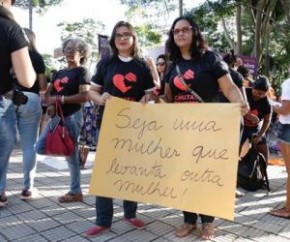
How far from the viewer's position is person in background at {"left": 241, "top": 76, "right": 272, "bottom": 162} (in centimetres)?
465

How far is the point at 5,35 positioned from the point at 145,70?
1.17 metres

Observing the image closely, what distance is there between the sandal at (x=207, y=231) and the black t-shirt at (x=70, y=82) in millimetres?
1710

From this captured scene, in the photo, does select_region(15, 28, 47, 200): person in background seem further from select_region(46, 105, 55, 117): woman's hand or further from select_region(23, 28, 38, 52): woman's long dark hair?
select_region(46, 105, 55, 117): woman's hand

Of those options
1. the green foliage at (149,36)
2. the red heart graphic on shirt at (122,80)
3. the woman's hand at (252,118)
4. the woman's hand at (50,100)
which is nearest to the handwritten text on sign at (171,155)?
the red heart graphic on shirt at (122,80)

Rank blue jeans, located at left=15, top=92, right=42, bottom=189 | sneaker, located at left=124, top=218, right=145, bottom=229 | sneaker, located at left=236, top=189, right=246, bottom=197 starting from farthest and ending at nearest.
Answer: sneaker, located at left=236, top=189, right=246, bottom=197 < blue jeans, located at left=15, top=92, right=42, bottom=189 < sneaker, located at left=124, top=218, right=145, bottom=229

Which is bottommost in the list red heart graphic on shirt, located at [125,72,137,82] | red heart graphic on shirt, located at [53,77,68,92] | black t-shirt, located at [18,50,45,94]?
red heart graphic on shirt, located at [53,77,68,92]

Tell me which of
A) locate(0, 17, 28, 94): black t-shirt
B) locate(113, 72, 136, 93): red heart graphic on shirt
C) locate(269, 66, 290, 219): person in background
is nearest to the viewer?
locate(0, 17, 28, 94): black t-shirt

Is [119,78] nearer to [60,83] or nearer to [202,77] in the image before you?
[202,77]

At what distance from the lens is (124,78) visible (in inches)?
124

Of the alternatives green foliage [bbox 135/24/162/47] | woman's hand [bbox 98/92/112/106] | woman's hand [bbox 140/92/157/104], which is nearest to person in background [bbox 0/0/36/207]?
woman's hand [bbox 98/92/112/106]

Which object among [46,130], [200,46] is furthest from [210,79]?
[46,130]

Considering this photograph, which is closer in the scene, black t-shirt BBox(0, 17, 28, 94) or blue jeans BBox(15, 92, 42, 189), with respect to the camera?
→ black t-shirt BBox(0, 17, 28, 94)

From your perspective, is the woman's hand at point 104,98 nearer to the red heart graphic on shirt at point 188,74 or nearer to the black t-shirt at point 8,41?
the red heart graphic on shirt at point 188,74

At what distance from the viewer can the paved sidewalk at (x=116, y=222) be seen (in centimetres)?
322
